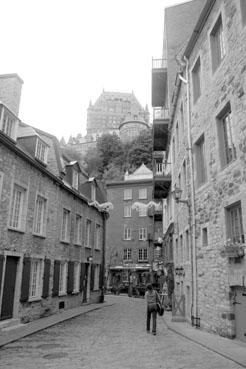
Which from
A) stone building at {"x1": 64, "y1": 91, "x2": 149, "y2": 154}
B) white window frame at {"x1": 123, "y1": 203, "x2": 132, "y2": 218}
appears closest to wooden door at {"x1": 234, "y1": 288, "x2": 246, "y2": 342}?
white window frame at {"x1": 123, "y1": 203, "x2": 132, "y2": 218}

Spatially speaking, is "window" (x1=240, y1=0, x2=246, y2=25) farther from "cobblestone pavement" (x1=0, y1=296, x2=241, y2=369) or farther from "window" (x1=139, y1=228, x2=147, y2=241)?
"window" (x1=139, y1=228, x2=147, y2=241)

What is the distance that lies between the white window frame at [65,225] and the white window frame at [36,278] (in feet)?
8.94

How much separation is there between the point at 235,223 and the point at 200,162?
3563 mm

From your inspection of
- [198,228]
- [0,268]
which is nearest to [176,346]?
[198,228]

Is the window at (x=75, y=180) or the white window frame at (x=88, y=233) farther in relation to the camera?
the white window frame at (x=88, y=233)

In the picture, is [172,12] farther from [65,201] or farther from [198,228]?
[198,228]

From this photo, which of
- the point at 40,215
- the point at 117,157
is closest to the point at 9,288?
the point at 40,215

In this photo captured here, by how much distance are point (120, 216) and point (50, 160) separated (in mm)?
27427

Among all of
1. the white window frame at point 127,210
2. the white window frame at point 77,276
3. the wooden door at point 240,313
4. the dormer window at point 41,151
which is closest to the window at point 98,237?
the white window frame at point 77,276

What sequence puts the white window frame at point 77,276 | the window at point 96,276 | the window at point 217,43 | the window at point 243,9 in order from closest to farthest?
the window at point 243,9, the window at point 217,43, the white window frame at point 77,276, the window at point 96,276

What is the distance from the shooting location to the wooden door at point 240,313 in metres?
7.98

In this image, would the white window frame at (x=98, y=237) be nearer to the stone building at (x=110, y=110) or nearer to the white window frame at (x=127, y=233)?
the white window frame at (x=127, y=233)

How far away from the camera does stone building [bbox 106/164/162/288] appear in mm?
39875

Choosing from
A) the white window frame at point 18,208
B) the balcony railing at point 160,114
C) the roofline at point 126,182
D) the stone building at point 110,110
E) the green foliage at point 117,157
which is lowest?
the white window frame at point 18,208
